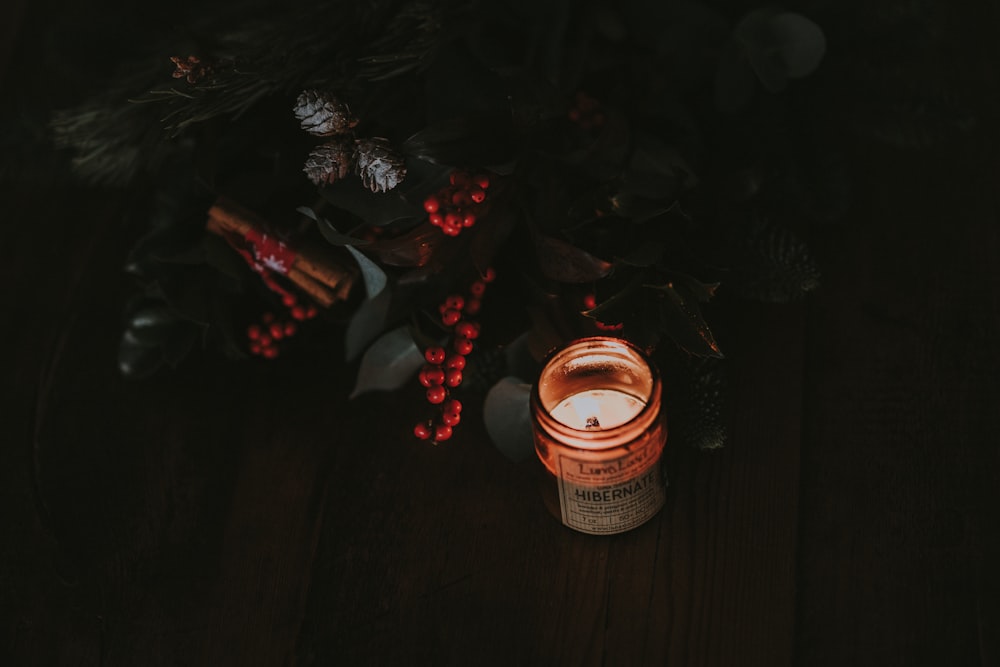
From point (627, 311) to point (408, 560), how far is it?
0.75 feet

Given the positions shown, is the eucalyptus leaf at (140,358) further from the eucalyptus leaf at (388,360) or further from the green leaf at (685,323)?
the green leaf at (685,323)

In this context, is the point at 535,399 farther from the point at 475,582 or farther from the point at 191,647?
the point at 191,647

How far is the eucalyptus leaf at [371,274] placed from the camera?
0.74 metres

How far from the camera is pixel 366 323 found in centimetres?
83

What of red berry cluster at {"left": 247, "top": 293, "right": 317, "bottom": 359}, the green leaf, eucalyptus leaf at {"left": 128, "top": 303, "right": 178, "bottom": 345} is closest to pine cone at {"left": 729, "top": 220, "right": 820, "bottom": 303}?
the green leaf

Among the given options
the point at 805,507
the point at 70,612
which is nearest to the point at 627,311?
the point at 805,507

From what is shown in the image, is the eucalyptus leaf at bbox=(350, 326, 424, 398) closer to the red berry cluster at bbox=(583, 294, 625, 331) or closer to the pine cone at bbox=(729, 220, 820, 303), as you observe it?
the red berry cluster at bbox=(583, 294, 625, 331)

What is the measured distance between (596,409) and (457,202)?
171 millimetres

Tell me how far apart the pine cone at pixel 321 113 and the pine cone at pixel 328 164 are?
12 millimetres

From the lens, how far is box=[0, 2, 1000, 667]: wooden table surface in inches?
28.4

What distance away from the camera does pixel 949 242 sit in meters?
0.89

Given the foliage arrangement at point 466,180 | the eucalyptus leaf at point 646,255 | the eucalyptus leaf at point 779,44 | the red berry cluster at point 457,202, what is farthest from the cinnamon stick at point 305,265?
the eucalyptus leaf at point 779,44

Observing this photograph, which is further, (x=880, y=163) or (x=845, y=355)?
(x=880, y=163)

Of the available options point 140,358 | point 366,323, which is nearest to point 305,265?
point 366,323
